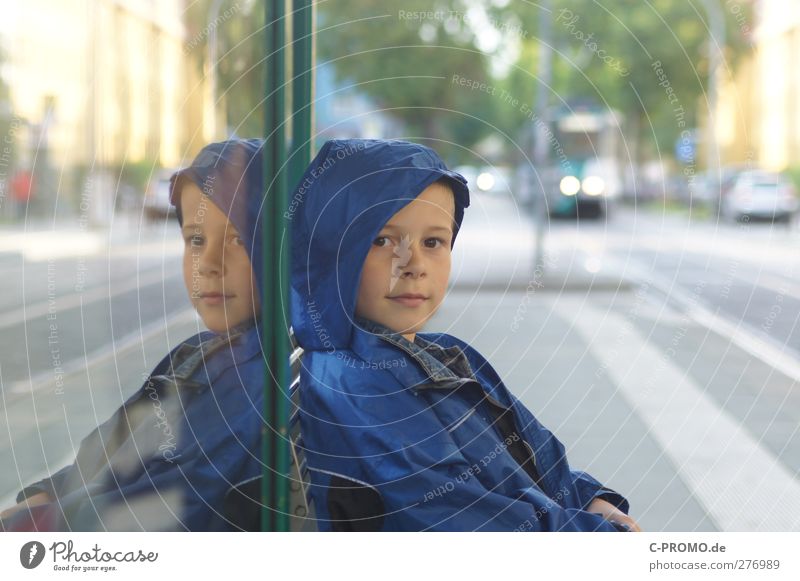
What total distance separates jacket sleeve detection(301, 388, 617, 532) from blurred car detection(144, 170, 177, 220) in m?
0.43

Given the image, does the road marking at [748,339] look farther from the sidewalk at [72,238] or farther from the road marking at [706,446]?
the sidewalk at [72,238]

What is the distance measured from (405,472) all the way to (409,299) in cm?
26

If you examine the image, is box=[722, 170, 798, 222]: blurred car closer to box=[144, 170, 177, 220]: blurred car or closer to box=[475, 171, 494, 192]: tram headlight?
box=[475, 171, 494, 192]: tram headlight

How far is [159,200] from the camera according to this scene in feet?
6.09

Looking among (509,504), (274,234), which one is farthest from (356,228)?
(509,504)

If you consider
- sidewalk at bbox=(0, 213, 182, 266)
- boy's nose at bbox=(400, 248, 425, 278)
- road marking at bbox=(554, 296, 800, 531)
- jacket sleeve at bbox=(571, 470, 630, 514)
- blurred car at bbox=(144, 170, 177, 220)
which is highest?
blurred car at bbox=(144, 170, 177, 220)

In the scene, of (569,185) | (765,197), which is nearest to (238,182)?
(569,185)

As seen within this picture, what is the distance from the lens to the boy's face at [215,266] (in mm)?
1737

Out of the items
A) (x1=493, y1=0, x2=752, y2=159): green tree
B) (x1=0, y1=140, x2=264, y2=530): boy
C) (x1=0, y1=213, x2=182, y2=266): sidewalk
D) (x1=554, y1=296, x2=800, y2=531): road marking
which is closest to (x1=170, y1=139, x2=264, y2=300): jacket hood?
(x1=0, y1=140, x2=264, y2=530): boy

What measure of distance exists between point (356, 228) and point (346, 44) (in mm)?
506

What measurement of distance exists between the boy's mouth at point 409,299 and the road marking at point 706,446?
2.16 feet

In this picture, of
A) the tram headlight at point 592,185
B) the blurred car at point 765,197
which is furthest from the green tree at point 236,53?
the blurred car at point 765,197

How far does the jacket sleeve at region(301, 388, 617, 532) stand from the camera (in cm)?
161

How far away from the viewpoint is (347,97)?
207 cm
